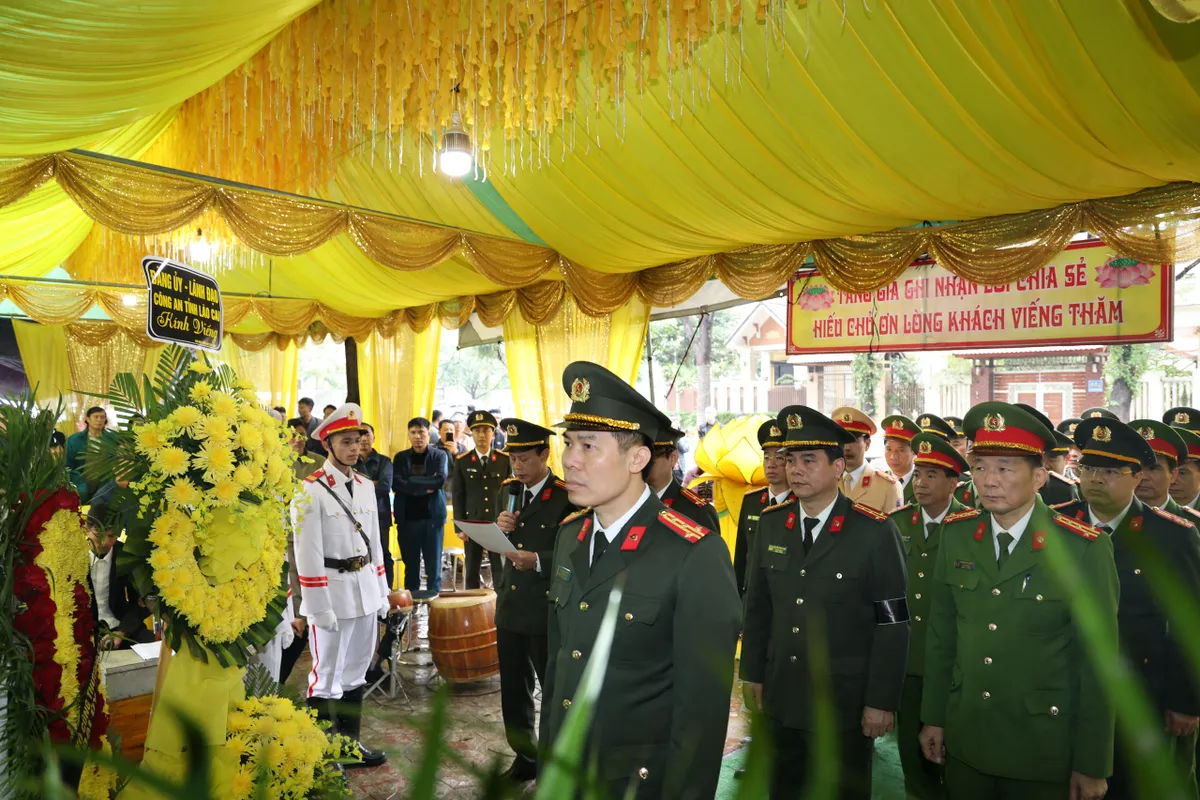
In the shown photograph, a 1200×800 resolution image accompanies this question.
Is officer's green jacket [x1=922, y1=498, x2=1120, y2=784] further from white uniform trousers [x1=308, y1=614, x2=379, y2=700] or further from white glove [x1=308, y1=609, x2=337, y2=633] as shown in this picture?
white uniform trousers [x1=308, y1=614, x2=379, y2=700]

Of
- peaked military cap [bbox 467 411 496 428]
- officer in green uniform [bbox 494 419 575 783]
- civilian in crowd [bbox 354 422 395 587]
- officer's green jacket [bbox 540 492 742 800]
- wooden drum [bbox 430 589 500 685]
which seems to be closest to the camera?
officer's green jacket [bbox 540 492 742 800]

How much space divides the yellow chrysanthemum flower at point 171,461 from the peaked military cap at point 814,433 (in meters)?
2.32

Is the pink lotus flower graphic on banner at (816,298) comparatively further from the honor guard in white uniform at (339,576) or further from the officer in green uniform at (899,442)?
the honor guard in white uniform at (339,576)

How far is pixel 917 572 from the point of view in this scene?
4.23 metres

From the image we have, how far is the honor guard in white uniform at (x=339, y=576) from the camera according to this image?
14.5ft

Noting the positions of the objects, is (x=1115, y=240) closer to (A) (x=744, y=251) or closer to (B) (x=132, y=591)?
(A) (x=744, y=251)

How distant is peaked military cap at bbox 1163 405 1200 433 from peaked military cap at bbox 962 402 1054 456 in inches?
99.9

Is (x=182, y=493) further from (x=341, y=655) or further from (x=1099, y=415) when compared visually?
(x=1099, y=415)

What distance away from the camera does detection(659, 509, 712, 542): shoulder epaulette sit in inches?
90.4

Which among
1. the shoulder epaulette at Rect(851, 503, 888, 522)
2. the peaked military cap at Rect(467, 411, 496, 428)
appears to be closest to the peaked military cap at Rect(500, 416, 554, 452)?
the shoulder epaulette at Rect(851, 503, 888, 522)

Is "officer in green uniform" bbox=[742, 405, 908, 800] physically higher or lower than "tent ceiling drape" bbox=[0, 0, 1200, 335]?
lower

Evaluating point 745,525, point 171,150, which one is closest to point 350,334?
point 171,150

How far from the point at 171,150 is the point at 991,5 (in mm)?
5614

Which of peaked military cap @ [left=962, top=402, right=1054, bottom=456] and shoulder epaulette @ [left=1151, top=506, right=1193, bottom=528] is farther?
shoulder epaulette @ [left=1151, top=506, right=1193, bottom=528]
